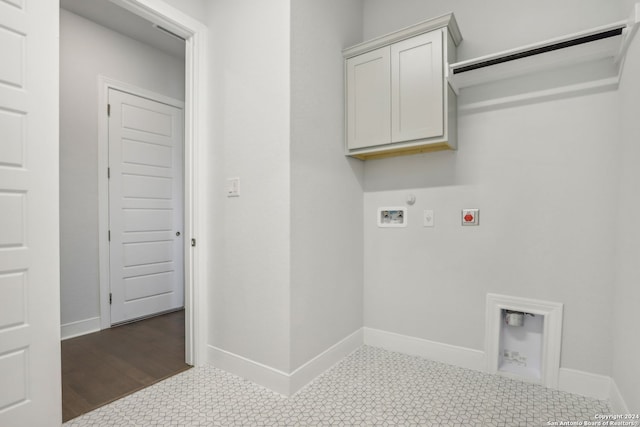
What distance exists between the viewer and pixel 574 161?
1.99 m

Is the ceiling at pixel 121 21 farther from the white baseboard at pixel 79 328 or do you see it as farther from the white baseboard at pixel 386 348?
the white baseboard at pixel 386 348

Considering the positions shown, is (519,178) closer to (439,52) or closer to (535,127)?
(535,127)

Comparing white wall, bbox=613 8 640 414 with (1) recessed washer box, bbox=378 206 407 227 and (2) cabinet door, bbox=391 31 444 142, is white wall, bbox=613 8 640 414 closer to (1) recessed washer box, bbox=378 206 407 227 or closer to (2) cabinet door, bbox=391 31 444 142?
(2) cabinet door, bbox=391 31 444 142

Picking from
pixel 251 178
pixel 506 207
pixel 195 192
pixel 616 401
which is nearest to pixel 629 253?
pixel 506 207

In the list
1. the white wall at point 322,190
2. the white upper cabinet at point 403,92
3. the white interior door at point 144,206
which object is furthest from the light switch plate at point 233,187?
the white interior door at point 144,206

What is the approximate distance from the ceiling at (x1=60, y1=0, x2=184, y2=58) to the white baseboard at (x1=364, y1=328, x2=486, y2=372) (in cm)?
334

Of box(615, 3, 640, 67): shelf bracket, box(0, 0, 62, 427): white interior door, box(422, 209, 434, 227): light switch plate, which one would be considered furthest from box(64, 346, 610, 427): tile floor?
box(615, 3, 640, 67): shelf bracket

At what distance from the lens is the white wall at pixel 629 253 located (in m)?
1.53

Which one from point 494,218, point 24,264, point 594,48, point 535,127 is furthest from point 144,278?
point 594,48

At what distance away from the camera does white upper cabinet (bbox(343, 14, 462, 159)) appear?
2.13m

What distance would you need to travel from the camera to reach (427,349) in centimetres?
248

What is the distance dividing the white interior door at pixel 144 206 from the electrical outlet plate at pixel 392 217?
2432 mm

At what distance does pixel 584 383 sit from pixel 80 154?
426 cm

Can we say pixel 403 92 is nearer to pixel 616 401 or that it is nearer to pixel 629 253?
pixel 629 253
